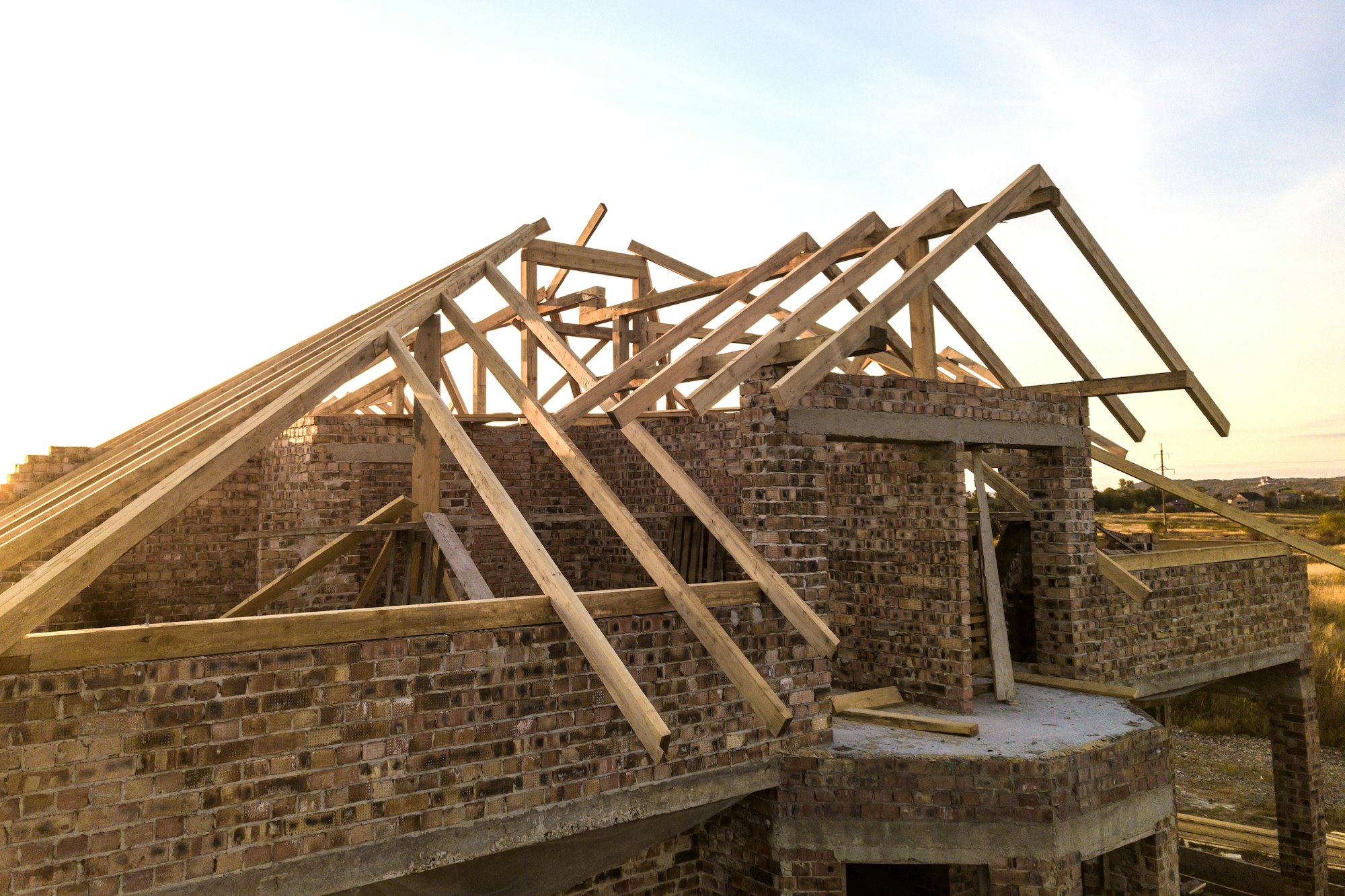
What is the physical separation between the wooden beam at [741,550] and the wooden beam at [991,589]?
9.96 ft

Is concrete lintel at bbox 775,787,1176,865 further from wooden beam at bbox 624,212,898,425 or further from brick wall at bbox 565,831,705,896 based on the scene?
wooden beam at bbox 624,212,898,425

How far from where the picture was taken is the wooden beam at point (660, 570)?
5.04 m

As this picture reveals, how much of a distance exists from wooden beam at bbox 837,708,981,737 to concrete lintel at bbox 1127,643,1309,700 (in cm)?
319

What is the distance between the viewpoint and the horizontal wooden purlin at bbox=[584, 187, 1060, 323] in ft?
27.7

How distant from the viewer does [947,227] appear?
336 inches

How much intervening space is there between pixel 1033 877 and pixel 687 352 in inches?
168

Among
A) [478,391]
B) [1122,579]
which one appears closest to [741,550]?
[1122,579]

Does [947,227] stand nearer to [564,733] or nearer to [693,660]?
[693,660]

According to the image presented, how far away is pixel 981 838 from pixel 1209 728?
51.3ft

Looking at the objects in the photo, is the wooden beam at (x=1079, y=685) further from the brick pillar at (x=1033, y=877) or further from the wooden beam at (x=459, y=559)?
the wooden beam at (x=459, y=559)

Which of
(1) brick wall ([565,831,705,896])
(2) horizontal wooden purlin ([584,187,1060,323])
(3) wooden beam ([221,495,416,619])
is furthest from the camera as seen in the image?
(2) horizontal wooden purlin ([584,187,1060,323])

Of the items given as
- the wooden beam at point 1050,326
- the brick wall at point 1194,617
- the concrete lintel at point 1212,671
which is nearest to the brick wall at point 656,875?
the brick wall at point 1194,617

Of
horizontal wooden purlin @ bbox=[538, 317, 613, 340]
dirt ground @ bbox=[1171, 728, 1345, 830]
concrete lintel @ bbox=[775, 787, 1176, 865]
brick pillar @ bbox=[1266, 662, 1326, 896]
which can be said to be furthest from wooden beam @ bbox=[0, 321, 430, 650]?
dirt ground @ bbox=[1171, 728, 1345, 830]

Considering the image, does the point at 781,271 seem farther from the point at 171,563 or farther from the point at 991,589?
the point at 171,563
